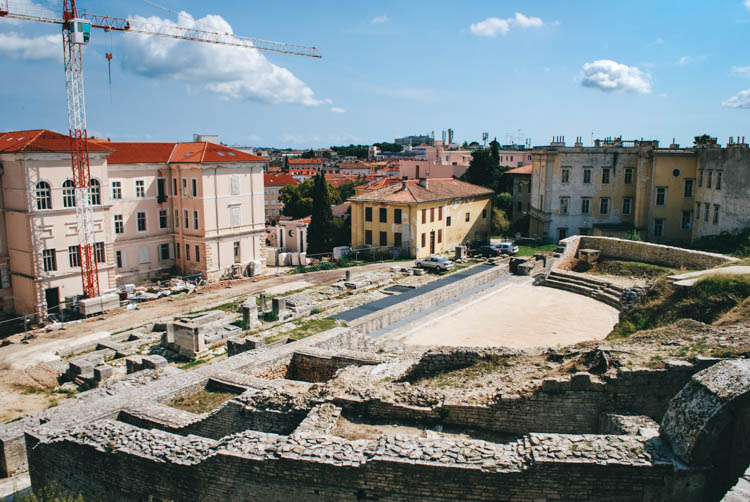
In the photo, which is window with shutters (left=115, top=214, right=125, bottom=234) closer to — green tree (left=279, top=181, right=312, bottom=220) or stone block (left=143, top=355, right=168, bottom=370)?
stone block (left=143, top=355, right=168, bottom=370)

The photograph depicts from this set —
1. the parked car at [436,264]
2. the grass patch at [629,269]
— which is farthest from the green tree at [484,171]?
the grass patch at [629,269]

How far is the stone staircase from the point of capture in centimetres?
2611

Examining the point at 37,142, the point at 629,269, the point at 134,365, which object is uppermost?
the point at 37,142

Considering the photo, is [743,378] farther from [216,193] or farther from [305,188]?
[305,188]

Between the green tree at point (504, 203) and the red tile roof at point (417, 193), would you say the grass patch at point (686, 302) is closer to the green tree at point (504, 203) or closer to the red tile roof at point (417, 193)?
the red tile roof at point (417, 193)

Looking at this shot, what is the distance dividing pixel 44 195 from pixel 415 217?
23.2m

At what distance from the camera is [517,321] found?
23.4 metres

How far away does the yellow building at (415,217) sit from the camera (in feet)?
130

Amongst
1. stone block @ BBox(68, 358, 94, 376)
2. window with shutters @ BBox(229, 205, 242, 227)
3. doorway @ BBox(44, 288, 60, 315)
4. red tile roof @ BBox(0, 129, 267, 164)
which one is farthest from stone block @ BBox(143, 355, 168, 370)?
window with shutters @ BBox(229, 205, 242, 227)

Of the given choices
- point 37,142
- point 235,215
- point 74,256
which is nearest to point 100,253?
point 74,256

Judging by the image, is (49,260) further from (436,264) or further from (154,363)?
(436,264)

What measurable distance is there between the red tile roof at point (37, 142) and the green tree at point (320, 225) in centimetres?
1852

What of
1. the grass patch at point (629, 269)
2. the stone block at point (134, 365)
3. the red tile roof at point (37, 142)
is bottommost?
the stone block at point (134, 365)

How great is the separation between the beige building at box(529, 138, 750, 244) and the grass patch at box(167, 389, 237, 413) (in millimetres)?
30798
